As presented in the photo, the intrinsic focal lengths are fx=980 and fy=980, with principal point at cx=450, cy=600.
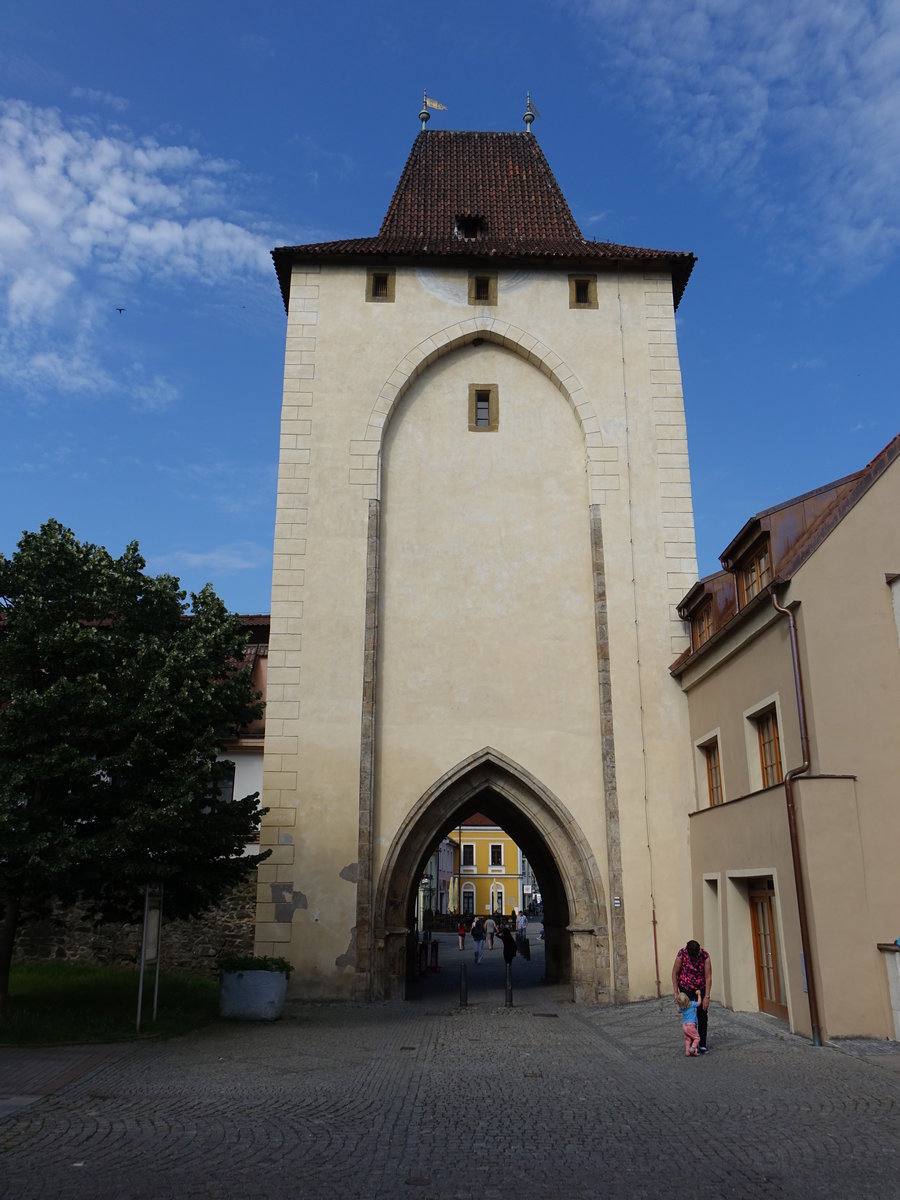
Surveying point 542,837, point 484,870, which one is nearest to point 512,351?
point 542,837

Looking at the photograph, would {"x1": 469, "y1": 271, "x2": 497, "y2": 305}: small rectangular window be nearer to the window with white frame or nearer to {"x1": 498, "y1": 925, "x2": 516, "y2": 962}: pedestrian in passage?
the window with white frame

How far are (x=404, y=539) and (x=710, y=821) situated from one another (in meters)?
7.95

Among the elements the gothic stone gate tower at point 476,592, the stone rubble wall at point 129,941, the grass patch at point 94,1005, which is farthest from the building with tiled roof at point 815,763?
the stone rubble wall at point 129,941

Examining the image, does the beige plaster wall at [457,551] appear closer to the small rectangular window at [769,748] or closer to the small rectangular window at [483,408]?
the small rectangular window at [483,408]

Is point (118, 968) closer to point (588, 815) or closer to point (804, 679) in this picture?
point (588, 815)

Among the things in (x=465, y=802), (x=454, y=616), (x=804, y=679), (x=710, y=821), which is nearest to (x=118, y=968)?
(x=465, y=802)

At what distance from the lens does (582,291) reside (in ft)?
70.8

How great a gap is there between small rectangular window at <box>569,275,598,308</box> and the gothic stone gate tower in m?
0.07

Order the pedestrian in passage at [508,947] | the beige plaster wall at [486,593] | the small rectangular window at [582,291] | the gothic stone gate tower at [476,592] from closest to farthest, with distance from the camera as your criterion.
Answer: the gothic stone gate tower at [476,592] < the beige plaster wall at [486,593] < the pedestrian in passage at [508,947] < the small rectangular window at [582,291]

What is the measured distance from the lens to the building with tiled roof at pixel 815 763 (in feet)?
38.0

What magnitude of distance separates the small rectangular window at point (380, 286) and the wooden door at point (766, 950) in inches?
548

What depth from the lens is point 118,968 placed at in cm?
2025

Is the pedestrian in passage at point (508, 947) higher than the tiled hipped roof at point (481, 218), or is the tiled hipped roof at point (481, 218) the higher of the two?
the tiled hipped roof at point (481, 218)

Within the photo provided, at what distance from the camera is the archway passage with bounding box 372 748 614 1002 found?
685 inches
